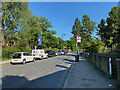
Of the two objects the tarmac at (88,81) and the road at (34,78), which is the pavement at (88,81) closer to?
the tarmac at (88,81)

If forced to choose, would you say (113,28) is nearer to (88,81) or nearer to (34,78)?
(88,81)

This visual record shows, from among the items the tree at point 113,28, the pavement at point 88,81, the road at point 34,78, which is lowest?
the road at point 34,78

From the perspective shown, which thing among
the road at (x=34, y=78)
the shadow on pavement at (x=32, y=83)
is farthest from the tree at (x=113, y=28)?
the shadow on pavement at (x=32, y=83)

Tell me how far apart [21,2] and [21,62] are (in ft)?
42.0

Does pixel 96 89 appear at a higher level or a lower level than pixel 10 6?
lower

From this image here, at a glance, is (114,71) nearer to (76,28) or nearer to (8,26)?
(8,26)

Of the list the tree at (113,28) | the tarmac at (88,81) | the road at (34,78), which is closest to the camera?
the tarmac at (88,81)

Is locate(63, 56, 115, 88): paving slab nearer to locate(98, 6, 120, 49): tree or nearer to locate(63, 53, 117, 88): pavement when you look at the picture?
locate(63, 53, 117, 88): pavement

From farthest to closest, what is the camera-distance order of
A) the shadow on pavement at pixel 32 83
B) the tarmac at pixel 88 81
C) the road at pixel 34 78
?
the road at pixel 34 78 → the shadow on pavement at pixel 32 83 → the tarmac at pixel 88 81

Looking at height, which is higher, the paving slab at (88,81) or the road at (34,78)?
the paving slab at (88,81)

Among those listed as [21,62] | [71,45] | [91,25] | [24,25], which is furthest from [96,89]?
[71,45]

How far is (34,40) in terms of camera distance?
39.8 meters

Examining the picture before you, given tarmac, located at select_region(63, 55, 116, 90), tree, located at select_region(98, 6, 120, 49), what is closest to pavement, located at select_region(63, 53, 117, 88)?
tarmac, located at select_region(63, 55, 116, 90)

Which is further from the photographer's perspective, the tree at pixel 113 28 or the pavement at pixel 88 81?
the tree at pixel 113 28
